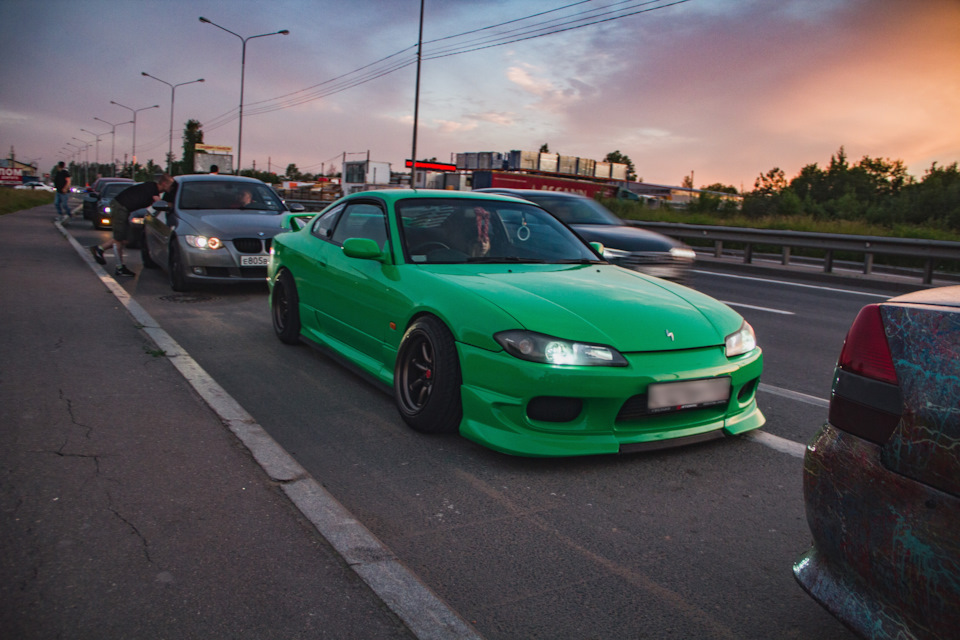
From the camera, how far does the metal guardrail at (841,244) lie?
13.1 metres

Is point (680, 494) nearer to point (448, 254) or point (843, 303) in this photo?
point (448, 254)

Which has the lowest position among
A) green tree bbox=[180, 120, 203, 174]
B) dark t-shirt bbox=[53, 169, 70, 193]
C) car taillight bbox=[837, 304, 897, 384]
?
car taillight bbox=[837, 304, 897, 384]

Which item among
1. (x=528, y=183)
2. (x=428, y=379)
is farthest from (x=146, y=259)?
(x=528, y=183)

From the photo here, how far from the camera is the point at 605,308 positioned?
373 centimetres

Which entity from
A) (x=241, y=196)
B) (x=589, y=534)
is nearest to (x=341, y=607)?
(x=589, y=534)

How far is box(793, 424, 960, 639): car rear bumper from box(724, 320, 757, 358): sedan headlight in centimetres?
182

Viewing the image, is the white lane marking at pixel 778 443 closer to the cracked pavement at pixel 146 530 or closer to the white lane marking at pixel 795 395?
the white lane marking at pixel 795 395

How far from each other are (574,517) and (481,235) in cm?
228

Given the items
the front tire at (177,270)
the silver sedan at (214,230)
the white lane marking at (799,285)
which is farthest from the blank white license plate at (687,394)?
the white lane marking at (799,285)

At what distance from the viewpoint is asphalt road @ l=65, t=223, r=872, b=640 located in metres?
2.38

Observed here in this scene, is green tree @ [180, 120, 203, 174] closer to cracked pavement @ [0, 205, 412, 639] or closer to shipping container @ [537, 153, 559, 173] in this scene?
shipping container @ [537, 153, 559, 173]

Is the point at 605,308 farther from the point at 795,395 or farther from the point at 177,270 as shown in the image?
the point at 177,270

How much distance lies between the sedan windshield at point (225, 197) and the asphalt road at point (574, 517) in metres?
5.29

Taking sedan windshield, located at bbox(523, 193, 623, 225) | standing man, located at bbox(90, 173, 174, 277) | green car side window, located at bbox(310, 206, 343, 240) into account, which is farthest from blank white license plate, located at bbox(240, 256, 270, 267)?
sedan windshield, located at bbox(523, 193, 623, 225)
